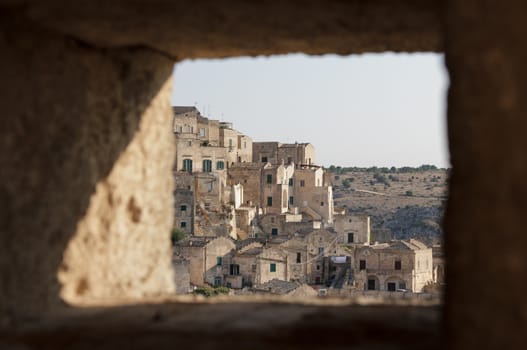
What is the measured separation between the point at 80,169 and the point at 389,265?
126 ft

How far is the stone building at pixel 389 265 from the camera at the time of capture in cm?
4097

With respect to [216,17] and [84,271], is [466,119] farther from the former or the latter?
[84,271]

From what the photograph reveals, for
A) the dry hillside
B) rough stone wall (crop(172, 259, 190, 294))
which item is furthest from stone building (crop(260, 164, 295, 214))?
rough stone wall (crop(172, 259, 190, 294))

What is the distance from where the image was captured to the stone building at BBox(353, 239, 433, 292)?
40969mm

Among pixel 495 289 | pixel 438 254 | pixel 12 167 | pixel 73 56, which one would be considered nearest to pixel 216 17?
pixel 73 56

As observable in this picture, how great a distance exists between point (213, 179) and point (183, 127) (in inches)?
313

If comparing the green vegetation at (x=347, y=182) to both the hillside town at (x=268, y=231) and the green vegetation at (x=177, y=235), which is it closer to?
the hillside town at (x=268, y=231)

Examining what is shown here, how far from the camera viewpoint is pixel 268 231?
51.4 m

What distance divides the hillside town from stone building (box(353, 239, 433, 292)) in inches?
2.1

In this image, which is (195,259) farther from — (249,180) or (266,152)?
(266,152)

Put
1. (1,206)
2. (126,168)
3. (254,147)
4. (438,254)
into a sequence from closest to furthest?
(1,206)
(126,168)
(438,254)
(254,147)

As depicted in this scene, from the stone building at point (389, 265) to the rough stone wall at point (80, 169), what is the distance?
3689 centimetres

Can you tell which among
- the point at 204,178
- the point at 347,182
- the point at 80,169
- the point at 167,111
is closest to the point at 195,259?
the point at 204,178

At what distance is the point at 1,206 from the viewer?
11.1 feet
